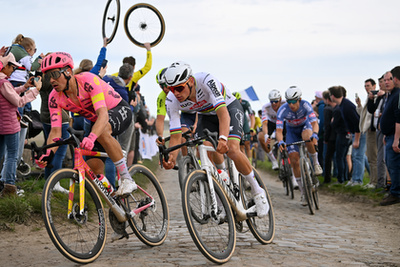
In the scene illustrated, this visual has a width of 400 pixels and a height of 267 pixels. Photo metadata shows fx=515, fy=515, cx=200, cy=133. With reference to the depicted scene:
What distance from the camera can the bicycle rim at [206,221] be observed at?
525cm

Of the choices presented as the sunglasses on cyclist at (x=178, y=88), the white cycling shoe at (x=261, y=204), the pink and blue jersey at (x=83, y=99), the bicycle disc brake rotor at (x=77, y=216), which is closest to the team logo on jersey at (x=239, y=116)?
the white cycling shoe at (x=261, y=204)

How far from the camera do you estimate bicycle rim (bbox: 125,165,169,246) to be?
6.25 metres

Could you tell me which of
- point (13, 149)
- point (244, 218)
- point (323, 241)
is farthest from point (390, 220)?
point (13, 149)

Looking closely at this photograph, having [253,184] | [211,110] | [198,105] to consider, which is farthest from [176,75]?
[253,184]

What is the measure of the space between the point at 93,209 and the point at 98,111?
3.50 feet

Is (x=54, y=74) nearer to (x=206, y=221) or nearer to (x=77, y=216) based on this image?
(x=77, y=216)

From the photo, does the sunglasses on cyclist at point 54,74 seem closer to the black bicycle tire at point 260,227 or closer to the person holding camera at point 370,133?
the black bicycle tire at point 260,227

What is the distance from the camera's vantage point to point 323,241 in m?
7.14

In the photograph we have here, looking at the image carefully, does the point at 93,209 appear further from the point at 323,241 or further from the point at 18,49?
the point at 18,49

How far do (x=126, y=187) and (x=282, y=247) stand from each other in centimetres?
212

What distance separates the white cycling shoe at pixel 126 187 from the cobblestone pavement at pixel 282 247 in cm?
69

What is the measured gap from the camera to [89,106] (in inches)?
236

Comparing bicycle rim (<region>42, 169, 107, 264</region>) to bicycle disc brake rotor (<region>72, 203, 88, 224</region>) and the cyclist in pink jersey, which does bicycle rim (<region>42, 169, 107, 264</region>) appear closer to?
bicycle disc brake rotor (<region>72, 203, 88, 224</region>)

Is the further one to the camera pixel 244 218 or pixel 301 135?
pixel 301 135
